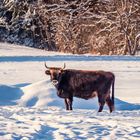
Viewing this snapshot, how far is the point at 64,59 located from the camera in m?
22.9

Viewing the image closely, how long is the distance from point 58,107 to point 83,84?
2.97ft

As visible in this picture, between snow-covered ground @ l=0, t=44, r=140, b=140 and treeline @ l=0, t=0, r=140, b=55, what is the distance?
5227 millimetres

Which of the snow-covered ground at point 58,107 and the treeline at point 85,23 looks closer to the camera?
the snow-covered ground at point 58,107

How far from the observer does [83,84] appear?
1189cm

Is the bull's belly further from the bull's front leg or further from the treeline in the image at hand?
the treeline

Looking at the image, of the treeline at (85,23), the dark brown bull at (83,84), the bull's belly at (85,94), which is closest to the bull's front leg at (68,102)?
the dark brown bull at (83,84)

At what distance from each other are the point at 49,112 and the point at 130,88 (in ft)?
19.4

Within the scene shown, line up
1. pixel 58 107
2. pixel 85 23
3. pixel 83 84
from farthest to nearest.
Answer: pixel 85 23 → pixel 58 107 → pixel 83 84

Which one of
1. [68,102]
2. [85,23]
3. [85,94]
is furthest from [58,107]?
[85,23]

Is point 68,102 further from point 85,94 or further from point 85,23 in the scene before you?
point 85,23

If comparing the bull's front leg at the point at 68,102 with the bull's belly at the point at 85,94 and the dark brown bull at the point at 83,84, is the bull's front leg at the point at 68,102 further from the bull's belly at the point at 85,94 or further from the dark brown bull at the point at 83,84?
the bull's belly at the point at 85,94

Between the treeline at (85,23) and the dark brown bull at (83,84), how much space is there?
16219 millimetres

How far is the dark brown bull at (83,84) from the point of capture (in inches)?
465

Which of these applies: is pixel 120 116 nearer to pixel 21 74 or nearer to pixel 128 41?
pixel 21 74
